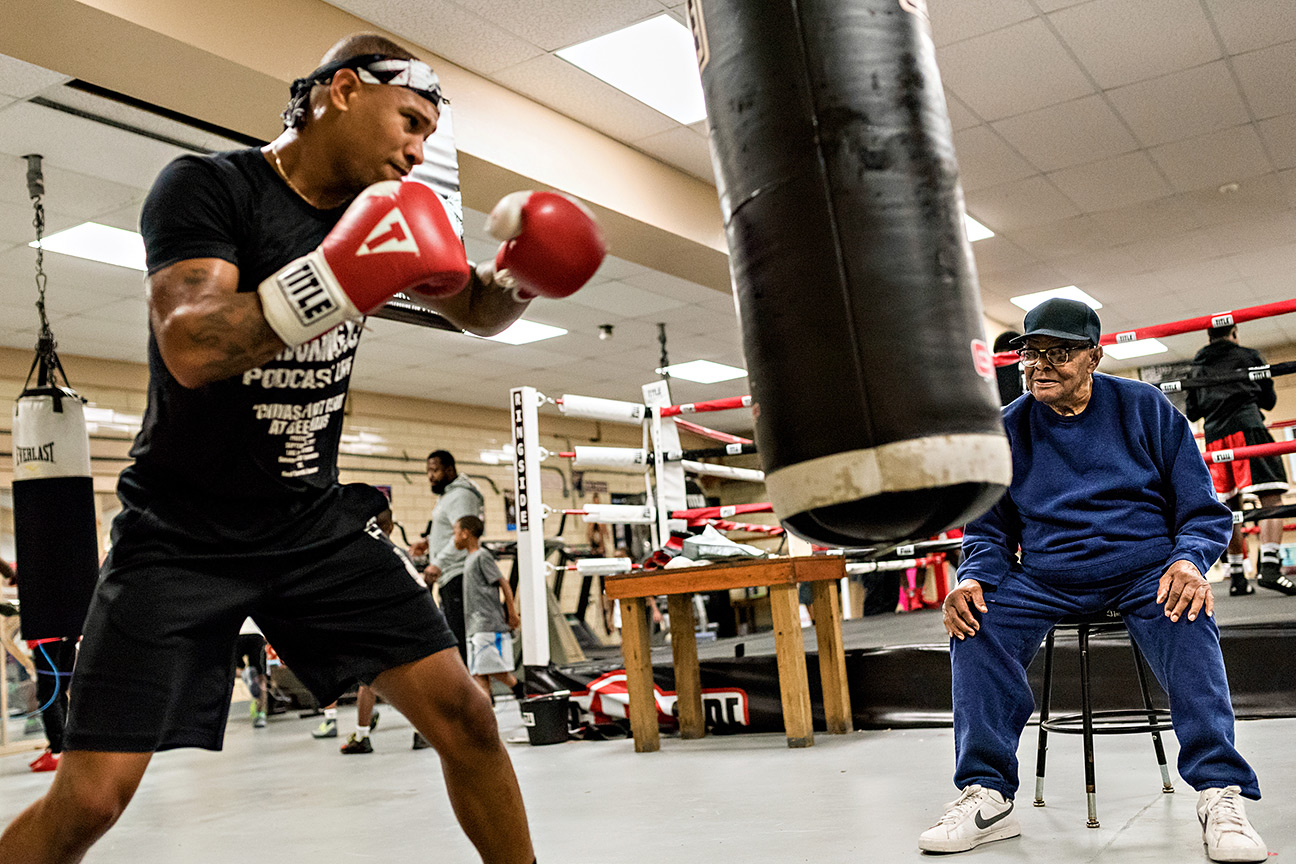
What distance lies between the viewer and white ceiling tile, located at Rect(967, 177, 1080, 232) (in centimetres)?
641

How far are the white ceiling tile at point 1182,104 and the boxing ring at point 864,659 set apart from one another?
1820 millimetres

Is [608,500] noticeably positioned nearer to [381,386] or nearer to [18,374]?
[381,386]

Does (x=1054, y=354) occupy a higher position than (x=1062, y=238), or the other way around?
(x=1062, y=238)

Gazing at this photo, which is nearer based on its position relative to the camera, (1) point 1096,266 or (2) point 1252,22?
(2) point 1252,22

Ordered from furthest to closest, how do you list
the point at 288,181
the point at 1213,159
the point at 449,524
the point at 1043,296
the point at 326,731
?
the point at 1043,296, the point at 1213,159, the point at 326,731, the point at 449,524, the point at 288,181

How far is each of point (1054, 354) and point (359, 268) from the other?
1406 mm

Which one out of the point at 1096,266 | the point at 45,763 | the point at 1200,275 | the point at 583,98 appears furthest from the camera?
the point at 1200,275

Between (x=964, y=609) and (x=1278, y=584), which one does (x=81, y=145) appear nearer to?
(x=964, y=609)

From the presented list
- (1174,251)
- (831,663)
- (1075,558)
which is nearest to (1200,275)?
(1174,251)

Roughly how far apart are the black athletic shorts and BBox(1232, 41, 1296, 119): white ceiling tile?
16.9 ft

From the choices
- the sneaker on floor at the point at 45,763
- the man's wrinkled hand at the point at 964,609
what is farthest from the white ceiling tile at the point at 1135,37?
the sneaker on floor at the point at 45,763

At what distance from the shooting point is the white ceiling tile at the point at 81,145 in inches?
176

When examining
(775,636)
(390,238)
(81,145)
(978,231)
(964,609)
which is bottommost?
(775,636)

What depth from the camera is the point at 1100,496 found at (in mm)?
2012
